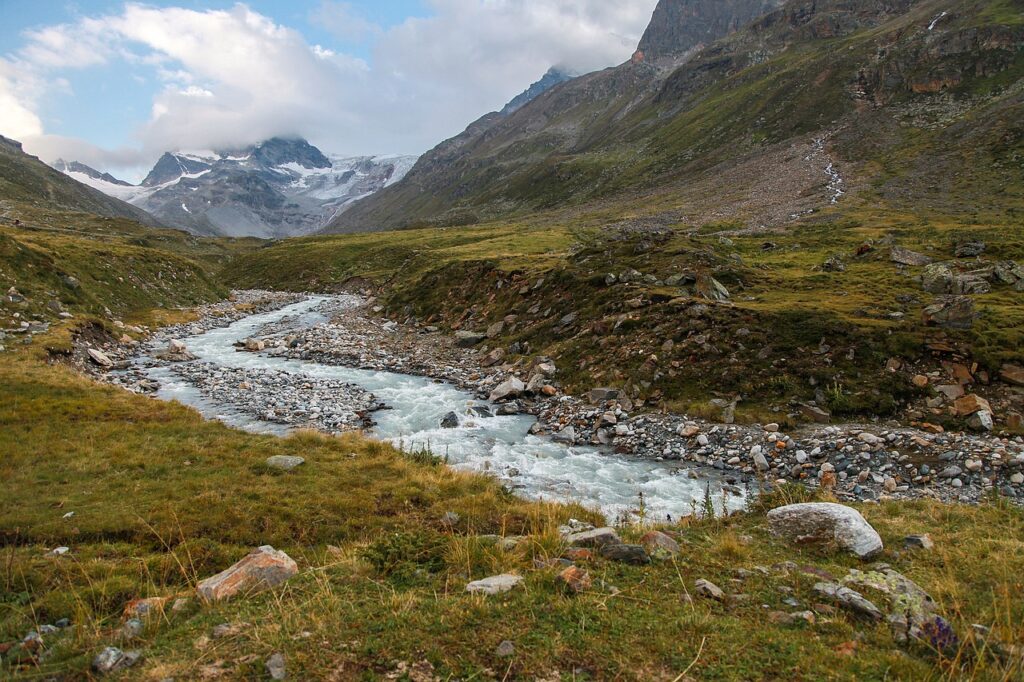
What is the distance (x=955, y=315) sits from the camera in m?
20.2

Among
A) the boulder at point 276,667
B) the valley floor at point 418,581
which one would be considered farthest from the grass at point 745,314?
the boulder at point 276,667

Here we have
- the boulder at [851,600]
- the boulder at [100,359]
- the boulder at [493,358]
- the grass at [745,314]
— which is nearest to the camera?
the boulder at [851,600]

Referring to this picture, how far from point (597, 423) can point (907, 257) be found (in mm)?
26894

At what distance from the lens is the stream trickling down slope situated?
1510 cm

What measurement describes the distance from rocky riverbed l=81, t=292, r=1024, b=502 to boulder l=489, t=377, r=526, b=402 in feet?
0.19

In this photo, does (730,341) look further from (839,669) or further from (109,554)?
(109,554)

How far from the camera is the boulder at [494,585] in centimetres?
713

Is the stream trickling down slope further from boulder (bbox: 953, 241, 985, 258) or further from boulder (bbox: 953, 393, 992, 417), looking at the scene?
boulder (bbox: 953, 241, 985, 258)

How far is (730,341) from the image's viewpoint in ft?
74.8

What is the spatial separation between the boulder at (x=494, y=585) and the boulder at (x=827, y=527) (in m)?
5.84

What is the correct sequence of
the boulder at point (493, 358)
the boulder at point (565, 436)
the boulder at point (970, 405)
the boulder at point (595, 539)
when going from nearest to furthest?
the boulder at point (595, 539) → the boulder at point (970, 405) → the boulder at point (565, 436) → the boulder at point (493, 358)

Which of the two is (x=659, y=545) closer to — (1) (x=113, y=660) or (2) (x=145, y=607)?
(1) (x=113, y=660)

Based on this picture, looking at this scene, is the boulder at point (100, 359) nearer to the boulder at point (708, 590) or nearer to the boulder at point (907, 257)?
the boulder at point (708, 590)

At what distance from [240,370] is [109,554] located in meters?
21.5
